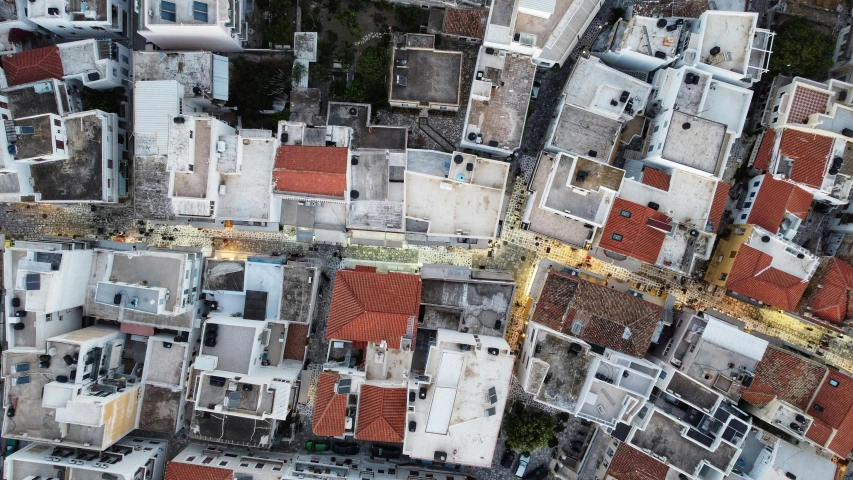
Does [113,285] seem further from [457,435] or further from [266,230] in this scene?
[457,435]

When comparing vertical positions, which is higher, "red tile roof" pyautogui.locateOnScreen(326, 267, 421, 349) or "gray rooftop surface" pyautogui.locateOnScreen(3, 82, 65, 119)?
"gray rooftop surface" pyautogui.locateOnScreen(3, 82, 65, 119)

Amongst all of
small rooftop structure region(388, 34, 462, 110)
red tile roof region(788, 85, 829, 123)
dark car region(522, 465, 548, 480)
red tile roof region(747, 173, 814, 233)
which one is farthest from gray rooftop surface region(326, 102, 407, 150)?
red tile roof region(788, 85, 829, 123)

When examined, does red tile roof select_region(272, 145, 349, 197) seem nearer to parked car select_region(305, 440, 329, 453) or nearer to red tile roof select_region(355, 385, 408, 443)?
red tile roof select_region(355, 385, 408, 443)

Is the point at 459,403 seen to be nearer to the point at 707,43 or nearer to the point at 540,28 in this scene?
the point at 540,28

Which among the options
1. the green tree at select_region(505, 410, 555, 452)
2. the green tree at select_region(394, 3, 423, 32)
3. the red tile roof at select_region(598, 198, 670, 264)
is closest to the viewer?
the red tile roof at select_region(598, 198, 670, 264)

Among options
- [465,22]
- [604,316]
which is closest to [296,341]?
[604,316]
